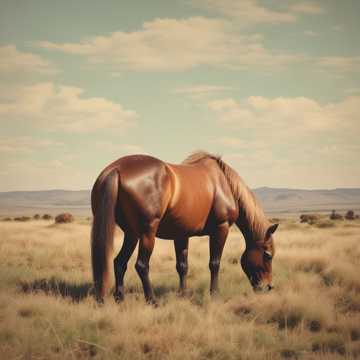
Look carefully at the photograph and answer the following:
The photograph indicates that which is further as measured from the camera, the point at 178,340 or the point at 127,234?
the point at 127,234

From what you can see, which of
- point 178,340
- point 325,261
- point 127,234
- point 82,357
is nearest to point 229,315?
point 178,340

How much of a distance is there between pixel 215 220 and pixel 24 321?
12.4ft

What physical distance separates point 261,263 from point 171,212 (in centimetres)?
Answer: 229

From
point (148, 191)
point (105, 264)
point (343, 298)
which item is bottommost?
point (343, 298)

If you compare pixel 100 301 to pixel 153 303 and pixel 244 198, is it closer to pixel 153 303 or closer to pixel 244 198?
pixel 153 303

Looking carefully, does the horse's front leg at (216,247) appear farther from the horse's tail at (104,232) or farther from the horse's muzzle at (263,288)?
the horse's tail at (104,232)

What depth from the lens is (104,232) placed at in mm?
7344

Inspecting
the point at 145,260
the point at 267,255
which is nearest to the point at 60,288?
the point at 145,260

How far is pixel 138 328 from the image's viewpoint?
6293mm

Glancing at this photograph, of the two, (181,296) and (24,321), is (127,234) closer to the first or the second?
(181,296)

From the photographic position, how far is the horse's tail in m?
7.26

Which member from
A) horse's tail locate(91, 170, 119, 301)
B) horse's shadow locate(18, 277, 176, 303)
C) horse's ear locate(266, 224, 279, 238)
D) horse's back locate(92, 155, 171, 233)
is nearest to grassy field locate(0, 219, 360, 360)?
horse's shadow locate(18, 277, 176, 303)

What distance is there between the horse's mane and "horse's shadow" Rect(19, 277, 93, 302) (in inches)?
121

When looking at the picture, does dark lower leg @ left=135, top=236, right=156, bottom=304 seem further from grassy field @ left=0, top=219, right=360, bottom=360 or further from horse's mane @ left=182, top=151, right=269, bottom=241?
horse's mane @ left=182, top=151, right=269, bottom=241
